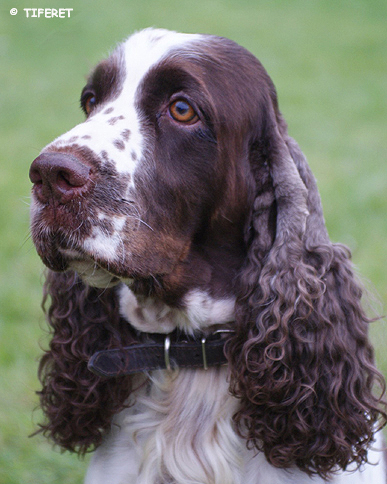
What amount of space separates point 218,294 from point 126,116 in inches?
33.6

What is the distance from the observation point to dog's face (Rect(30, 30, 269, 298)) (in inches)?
110

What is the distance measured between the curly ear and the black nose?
710 mm

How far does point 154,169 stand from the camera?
9.84 ft

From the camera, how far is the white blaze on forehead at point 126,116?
2844mm

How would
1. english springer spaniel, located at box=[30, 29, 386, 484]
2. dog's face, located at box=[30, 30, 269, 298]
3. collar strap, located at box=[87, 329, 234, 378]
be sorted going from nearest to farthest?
dog's face, located at box=[30, 30, 269, 298] → english springer spaniel, located at box=[30, 29, 386, 484] → collar strap, located at box=[87, 329, 234, 378]

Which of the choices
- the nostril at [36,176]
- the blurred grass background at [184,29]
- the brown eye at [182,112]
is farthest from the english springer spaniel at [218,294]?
the blurred grass background at [184,29]

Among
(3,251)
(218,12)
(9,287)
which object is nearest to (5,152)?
(3,251)

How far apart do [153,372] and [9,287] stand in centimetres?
325

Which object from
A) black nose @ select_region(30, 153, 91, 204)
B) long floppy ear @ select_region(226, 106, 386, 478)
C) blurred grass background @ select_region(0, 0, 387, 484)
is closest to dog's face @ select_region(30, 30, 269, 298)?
black nose @ select_region(30, 153, 91, 204)

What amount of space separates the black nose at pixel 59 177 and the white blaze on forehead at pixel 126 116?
10 cm

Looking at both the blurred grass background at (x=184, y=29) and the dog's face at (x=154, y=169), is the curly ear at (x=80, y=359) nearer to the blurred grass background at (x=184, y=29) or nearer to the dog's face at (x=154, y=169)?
the dog's face at (x=154, y=169)

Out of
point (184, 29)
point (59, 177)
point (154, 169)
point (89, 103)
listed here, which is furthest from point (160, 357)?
point (184, 29)

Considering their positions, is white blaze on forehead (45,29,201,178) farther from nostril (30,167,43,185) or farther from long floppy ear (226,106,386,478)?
long floppy ear (226,106,386,478)

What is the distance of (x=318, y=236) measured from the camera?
324cm
